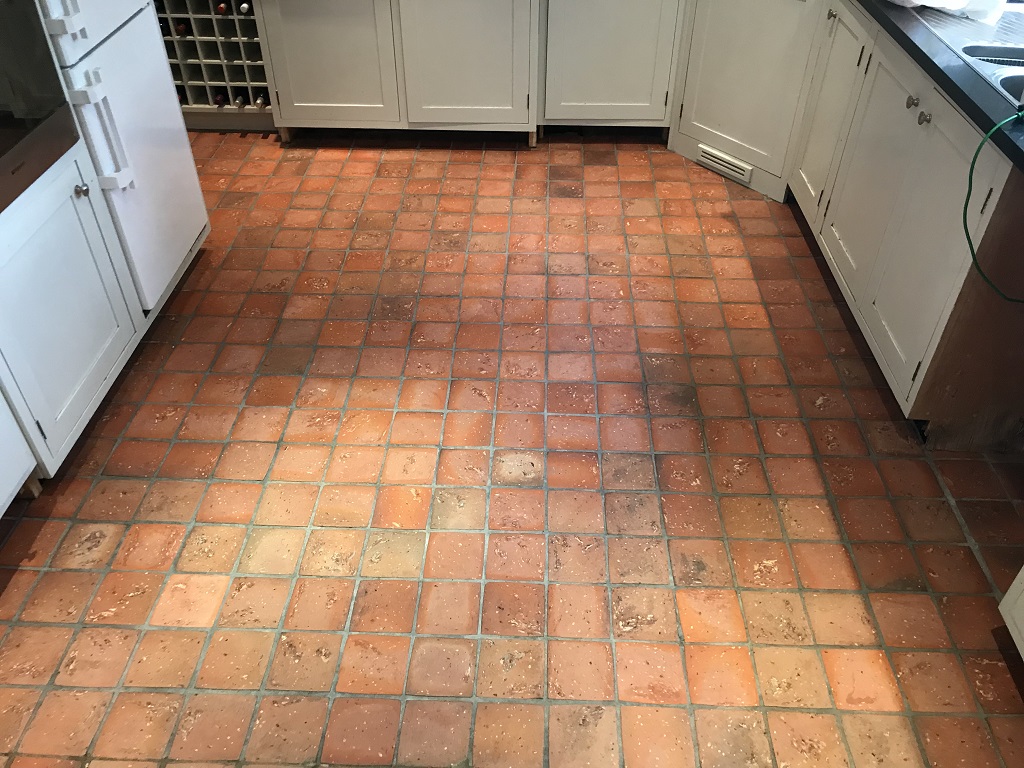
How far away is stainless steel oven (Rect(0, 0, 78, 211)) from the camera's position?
1810 millimetres

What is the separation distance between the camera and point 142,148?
2412 millimetres

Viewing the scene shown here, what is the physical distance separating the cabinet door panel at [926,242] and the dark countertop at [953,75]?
0.06 meters

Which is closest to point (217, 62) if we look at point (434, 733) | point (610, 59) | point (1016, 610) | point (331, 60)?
point (331, 60)

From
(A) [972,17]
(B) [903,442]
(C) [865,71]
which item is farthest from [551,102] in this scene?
(B) [903,442]

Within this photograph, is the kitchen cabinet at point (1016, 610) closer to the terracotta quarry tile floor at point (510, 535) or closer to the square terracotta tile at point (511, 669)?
the terracotta quarry tile floor at point (510, 535)

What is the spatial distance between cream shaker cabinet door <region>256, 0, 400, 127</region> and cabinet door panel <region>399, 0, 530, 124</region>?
0.10 meters

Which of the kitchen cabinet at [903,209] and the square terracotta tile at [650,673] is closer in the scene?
the square terracotta tile at [650,673]

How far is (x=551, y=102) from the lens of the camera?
360 cm

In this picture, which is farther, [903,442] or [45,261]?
[903,442]

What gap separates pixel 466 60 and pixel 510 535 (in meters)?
2.30

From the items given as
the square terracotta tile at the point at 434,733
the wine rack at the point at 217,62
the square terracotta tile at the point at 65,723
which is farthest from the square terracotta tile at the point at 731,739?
the wine rack at the point at 217,62

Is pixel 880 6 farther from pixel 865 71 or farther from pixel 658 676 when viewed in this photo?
pixel 658 676

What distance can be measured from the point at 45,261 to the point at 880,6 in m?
2.44

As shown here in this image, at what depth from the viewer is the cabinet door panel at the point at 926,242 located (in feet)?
6.18
